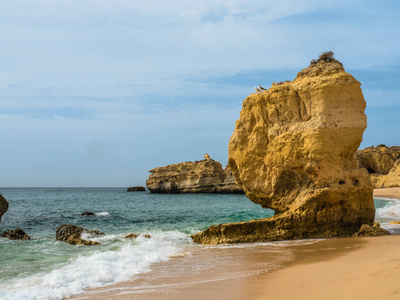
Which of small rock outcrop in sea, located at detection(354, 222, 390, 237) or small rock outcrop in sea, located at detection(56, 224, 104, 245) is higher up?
small rock outcrop in sea, located at detection(354, 222, 390, 237)

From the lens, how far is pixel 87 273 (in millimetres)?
8953

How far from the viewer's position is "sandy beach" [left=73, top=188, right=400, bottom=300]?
6.11 metres

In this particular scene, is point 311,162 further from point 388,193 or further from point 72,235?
point 388,193

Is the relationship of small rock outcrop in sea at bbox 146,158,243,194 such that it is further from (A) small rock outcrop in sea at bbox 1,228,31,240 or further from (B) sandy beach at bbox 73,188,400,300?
(B) sandy beach at bbox 73,188,400,300

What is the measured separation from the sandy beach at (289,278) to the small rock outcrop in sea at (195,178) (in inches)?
2344

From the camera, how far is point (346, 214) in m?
13.1

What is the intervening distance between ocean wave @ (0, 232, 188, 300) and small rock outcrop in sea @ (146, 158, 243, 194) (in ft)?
190

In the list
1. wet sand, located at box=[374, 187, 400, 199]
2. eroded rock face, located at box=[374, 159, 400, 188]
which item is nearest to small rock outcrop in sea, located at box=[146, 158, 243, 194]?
eroded rock face, located at box=[374, 159, 400, 188]

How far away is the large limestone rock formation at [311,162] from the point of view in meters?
12.7

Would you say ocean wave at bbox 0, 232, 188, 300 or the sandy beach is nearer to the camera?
the sandy beach

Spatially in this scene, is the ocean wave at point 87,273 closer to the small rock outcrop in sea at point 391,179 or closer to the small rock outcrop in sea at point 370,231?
the small rock outcrop in sea at point 370,231

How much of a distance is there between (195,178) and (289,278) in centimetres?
6541

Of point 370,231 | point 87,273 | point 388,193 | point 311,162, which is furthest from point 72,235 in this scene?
point 388,193

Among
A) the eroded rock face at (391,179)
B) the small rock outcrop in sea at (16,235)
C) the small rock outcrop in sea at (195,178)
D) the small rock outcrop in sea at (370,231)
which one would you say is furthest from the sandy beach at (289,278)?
the small rock outcrop in sea at (195,178)
